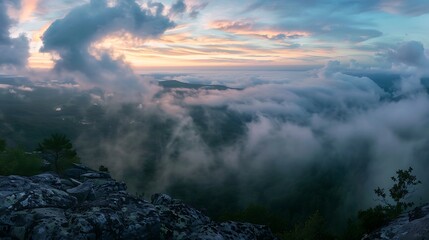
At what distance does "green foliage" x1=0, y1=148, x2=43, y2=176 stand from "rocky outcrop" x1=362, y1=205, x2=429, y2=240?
241ft

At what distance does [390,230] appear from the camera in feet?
97.9

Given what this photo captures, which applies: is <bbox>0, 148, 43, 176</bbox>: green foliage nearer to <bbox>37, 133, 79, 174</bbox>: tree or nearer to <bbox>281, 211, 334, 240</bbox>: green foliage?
<bbox>37, 133, 79, 174</bbox>: tree

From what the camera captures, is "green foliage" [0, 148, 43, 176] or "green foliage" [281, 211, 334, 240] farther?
"green foliage" [0, 148, 43, 176]

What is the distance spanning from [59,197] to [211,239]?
56.1ft

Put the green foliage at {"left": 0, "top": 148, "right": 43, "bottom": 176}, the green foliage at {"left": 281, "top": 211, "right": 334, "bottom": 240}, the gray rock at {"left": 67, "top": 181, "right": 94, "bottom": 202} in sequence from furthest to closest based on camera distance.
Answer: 1. the green foliage at {"left": 0, "top": 148, "right": 43, "bottom": 176}
2. the green foliage at {"left": 281, "top": 211, "right": 334, "bottom": 240}
3. the gray rock at {"left": 67, "top": 181, "right": 94, "bottom": 202}

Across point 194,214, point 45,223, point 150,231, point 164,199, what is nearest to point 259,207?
point 164,199

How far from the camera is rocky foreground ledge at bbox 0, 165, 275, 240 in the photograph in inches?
1101

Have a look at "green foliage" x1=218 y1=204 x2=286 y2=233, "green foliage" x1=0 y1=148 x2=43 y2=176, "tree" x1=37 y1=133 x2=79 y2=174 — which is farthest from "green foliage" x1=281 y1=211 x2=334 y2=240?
"tree" x1=37 y1=133 x2=79 y2=174

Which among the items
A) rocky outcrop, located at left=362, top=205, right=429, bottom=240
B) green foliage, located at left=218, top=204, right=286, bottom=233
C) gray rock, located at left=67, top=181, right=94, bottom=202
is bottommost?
green foliage, located at left=218, top=204, right=286, bottom=233

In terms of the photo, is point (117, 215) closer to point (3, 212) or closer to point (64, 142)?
point (3, 212)

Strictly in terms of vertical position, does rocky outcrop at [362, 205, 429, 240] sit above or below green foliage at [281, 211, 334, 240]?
above

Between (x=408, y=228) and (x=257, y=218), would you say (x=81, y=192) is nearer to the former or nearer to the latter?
(x=408, y=228)

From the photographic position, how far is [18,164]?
79.6 metres

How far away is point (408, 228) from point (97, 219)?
27.1 metres
